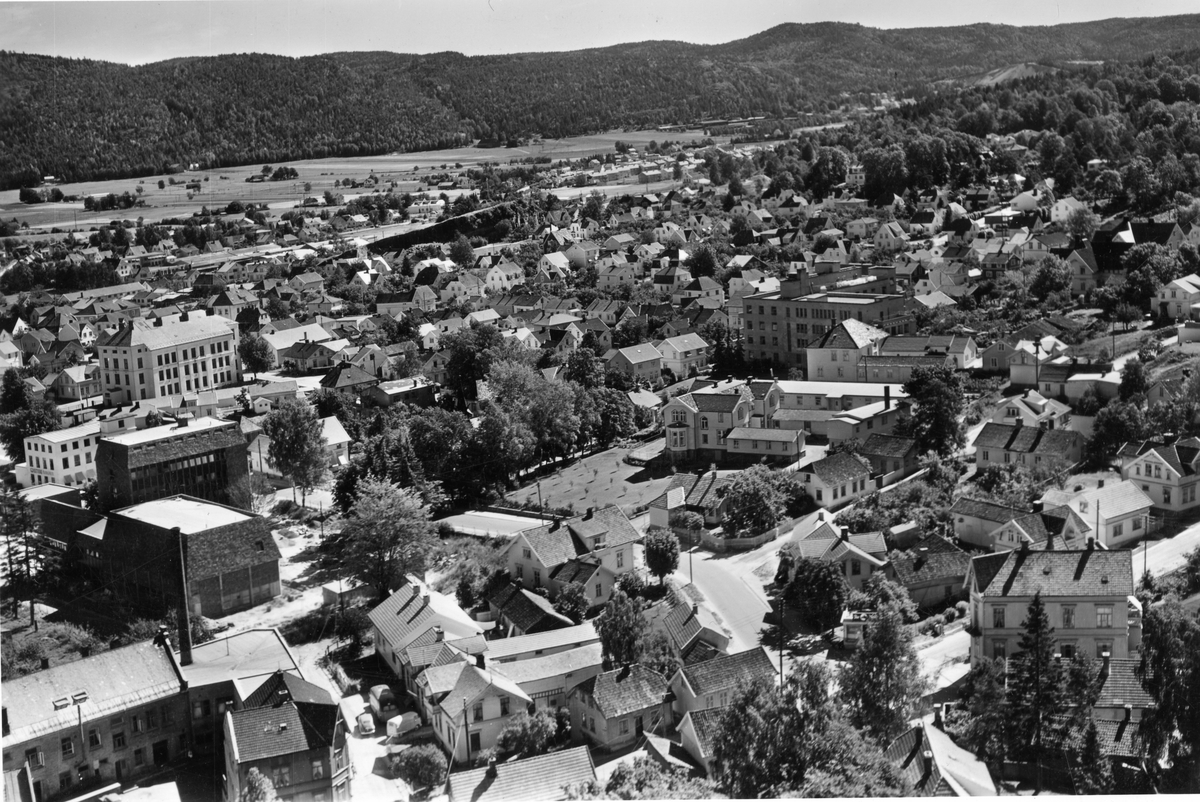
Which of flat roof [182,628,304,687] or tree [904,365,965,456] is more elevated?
tree [904,365,965,456]

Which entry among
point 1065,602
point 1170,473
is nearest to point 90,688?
point 1065,602

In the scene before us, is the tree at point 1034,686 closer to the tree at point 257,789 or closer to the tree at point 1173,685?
the tree at point 1173,685

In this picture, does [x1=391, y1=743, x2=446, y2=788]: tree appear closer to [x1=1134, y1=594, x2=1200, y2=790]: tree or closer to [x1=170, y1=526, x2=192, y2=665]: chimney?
[x1=170, y1=526, x2=192, y2=665]: chimney

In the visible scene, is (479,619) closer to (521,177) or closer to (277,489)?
(277,489)

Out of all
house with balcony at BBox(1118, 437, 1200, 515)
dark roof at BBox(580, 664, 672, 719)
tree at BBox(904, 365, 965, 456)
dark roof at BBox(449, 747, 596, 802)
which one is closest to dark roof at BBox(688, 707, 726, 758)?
dark roof at BBox(580, 664, 672, 719)

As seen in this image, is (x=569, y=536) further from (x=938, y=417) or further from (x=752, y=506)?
(x=938, y=417)

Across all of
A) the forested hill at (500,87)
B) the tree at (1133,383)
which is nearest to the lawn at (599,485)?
the tree at (1133,383)

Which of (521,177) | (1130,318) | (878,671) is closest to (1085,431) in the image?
(1130,318)
